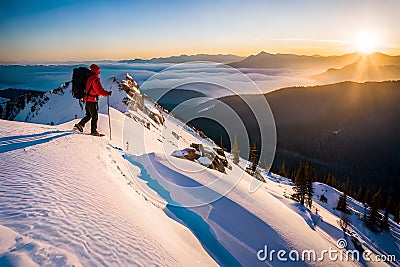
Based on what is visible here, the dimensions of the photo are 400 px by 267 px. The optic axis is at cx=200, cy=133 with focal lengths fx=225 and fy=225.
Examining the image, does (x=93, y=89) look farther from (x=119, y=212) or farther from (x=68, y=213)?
(x=68, y=213)

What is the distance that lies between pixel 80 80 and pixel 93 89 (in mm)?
685

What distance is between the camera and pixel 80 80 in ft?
31.8

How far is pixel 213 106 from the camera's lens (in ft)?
40.1

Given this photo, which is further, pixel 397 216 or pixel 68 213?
pixel 397 216

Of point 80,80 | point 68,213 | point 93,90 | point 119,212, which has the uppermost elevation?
point 80,80

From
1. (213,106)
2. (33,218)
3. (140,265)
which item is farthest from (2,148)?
(213,106)

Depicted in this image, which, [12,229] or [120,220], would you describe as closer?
[12,229]

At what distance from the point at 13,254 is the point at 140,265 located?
173 centimetres

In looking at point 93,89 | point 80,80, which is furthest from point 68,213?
point 80,80

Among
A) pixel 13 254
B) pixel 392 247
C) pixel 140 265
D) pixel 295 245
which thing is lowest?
pixel 392 247

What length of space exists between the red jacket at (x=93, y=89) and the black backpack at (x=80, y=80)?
0.23m

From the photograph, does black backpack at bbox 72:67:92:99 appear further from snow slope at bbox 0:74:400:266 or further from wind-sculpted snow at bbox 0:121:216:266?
wind-sculpted snow at bbox 0:121:216:266

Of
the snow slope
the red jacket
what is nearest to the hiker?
the red jacket

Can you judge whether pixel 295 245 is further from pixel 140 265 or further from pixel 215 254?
pixel 140 265
